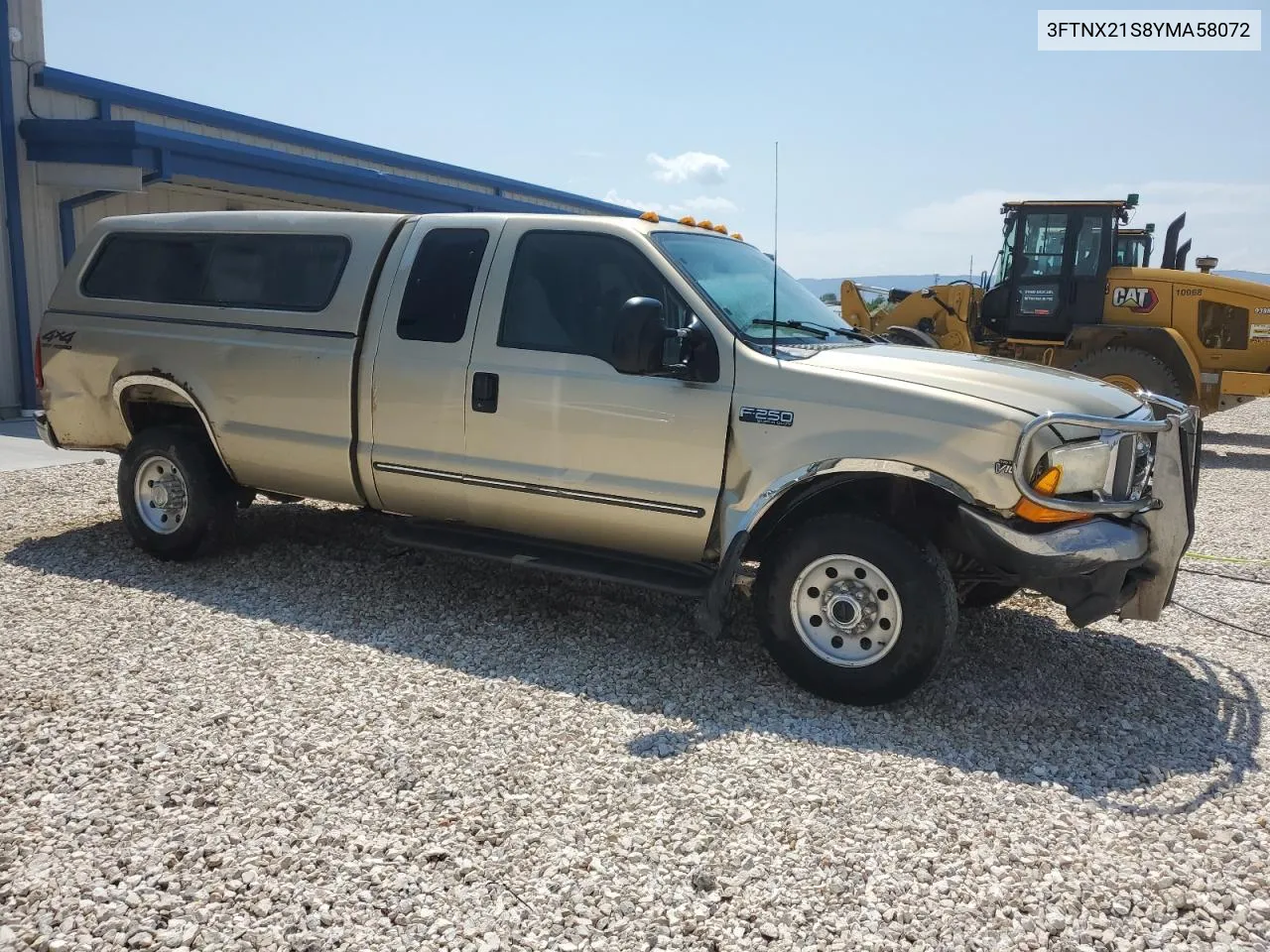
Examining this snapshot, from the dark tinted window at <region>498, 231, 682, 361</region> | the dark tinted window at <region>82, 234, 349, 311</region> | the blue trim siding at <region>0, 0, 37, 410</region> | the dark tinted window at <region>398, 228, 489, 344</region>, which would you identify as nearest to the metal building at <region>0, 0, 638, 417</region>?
the blue trim siding at <region>0, 0, 37, 410</region>

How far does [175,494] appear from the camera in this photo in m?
6.35

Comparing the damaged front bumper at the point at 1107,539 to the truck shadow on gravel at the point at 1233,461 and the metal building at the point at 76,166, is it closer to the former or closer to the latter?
the truck shadow on gravel at the point at 1233,461

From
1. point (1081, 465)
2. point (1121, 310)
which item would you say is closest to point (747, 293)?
point (1081, 465)

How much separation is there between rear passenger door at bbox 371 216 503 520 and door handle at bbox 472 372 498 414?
0.07 metres

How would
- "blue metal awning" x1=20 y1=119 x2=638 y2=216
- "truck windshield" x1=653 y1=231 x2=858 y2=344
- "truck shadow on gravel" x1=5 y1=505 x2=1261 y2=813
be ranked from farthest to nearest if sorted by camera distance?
1. "blue metal awning" x1=20 y1=119 x2=638 y2=216
2. "truck windshield" x1=653 y1=231 x2=858 y2=344
3. "truck shadow on gravel" x1=5 y1=505 x2=1261 y2=813

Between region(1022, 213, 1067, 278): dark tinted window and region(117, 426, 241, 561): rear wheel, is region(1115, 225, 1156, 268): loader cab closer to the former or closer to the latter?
region(1022, 213, 1067, 278): dark tinted window

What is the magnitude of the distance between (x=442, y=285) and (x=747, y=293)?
63.1 inches

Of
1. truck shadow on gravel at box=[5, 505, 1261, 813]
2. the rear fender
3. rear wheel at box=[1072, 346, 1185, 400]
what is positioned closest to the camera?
truck shadow on gravel at box=[5, 505, 1261, 813]

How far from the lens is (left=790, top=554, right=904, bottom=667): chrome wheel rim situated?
4375 mm

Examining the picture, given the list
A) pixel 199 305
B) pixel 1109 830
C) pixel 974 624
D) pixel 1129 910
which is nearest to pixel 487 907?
pixel 1129 910

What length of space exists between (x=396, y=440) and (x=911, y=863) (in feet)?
11.1

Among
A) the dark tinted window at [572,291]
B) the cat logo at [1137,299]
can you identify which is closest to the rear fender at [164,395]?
the dark tinted window at [572,291]

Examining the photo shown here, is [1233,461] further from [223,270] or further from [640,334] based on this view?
[223,270]

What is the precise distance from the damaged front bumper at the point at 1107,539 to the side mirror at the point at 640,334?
146cm
